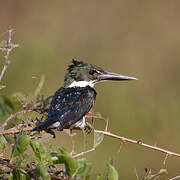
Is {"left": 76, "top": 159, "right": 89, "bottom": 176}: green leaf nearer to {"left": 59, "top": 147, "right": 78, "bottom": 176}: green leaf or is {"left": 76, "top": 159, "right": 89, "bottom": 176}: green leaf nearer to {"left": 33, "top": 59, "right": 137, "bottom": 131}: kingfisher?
{"left": 59, "top": 147, "right": 78, "bottom": 176}: green leaf

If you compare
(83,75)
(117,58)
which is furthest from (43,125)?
(117,58)

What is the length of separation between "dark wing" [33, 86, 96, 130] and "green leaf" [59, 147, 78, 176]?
2.68 ft

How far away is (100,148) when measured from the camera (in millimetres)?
6105

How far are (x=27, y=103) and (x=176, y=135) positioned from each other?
146 inches

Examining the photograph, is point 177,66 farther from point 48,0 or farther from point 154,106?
point 48,0

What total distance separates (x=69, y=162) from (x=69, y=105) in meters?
1.32

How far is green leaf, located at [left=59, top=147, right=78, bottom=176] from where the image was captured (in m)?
2.04

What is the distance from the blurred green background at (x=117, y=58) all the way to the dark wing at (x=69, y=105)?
2167 mm

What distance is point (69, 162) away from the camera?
2.05m

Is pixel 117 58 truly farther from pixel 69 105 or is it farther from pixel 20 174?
pixel 20 174

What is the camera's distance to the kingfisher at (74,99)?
3.09 metres

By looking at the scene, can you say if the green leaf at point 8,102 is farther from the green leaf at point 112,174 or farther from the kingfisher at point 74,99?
the green leaf at point 112,174

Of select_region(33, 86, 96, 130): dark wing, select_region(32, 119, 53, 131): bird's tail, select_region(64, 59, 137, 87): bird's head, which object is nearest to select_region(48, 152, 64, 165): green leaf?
select_region(32, 119, 53, 131): bird's tail

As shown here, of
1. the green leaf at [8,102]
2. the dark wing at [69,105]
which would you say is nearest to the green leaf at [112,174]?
the dark wing at [69,105]
